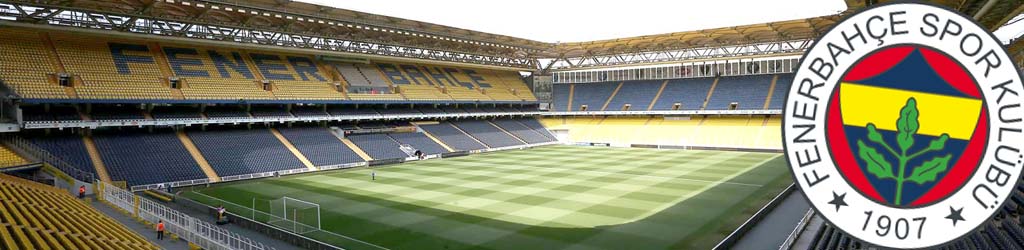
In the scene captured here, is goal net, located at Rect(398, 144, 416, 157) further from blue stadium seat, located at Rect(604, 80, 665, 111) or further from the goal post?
blue stadium seat, located at Rect(604, 80, 665, 111)

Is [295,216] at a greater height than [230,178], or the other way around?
[230,178]

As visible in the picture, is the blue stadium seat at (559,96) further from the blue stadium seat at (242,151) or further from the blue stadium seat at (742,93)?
the blue stadium seat at (242,151)

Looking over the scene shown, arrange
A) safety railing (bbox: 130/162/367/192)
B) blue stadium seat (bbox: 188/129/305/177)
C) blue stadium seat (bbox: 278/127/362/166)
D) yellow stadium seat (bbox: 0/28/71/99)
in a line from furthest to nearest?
blue stadium seat (bbox: 278/127/362/166)
blue stadium seat (bbox: 188/129/305/177)
yellow stadium seat (bbox: 0/28/71/99)
safety railing (bbox: 130/162/367/192)

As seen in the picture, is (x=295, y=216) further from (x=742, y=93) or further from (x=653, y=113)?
(x=742, y=93)

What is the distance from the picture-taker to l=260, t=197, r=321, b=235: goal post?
18.0 meters

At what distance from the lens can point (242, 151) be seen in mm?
32969

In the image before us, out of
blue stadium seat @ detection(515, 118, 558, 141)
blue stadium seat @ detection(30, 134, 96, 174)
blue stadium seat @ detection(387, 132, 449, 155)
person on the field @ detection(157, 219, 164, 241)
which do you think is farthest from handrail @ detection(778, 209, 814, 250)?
blue stadium seat @ detection(515, 118, 558, 141)

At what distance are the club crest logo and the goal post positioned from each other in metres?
17.6

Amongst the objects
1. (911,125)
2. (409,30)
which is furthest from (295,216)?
(409,30)

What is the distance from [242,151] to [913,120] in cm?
3584

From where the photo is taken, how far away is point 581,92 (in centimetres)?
6191

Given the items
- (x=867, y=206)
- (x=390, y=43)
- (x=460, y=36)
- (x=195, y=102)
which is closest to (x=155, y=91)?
(x=195, y=102)

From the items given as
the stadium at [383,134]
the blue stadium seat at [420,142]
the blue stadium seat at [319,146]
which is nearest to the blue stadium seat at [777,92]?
the stadium at [383,134]

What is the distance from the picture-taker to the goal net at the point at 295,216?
711 inches
